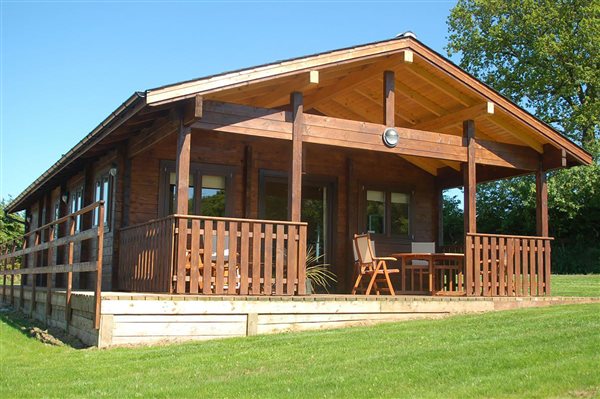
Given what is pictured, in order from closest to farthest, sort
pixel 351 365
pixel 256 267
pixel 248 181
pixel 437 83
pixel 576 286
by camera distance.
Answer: pixel 351 365 → pixel 256 267 → pixel 437 83 → pixel 248 181 → pixel 576 286

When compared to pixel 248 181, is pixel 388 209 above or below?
below

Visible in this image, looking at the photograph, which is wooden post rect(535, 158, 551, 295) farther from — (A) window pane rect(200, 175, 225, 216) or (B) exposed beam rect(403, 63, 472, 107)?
(A) window pane rect(200, 175, 225, 216)

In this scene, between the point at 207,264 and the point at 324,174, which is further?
the point at 324,174

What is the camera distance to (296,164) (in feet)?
31.3

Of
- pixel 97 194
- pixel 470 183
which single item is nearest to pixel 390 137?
pixel 470 183

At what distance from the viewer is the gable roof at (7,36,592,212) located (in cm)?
882

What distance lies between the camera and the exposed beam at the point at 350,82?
419 inches

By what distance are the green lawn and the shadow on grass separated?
9.63 metres

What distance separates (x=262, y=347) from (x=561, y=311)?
13.2 feet

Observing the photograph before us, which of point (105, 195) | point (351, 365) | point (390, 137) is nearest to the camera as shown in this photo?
point (351, 365)

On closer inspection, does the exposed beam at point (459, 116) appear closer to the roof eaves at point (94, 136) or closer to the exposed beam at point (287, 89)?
the exposed beam at point (287, 89)

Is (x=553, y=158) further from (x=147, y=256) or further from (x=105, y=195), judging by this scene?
(x=105, y=195)

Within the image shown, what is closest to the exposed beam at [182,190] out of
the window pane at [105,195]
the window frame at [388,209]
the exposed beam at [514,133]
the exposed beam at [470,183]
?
the window pane at [105,195]

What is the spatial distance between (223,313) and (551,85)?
23.3 m
